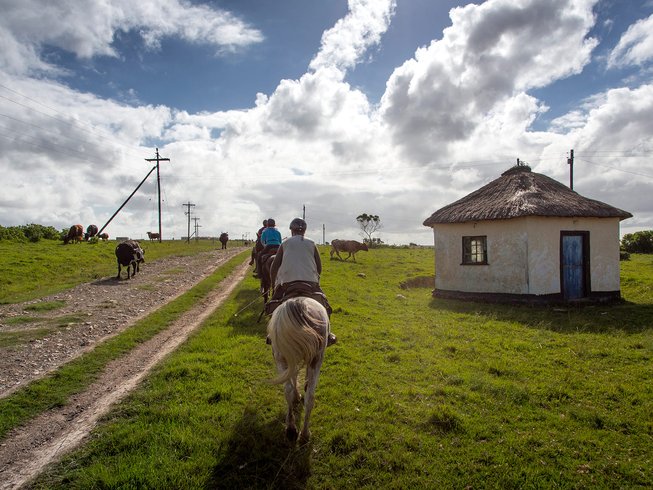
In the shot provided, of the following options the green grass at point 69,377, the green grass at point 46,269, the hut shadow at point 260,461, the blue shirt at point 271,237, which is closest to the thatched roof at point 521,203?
the blue shirt at point 271,237

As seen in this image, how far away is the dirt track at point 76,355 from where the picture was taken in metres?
4.35

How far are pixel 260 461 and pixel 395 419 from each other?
1.95 meters

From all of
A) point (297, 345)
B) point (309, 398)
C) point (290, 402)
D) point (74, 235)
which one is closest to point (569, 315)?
point (309, 398)

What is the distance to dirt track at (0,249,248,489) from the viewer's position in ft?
14.3

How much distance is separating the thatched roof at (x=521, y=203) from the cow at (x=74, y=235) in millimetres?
26044

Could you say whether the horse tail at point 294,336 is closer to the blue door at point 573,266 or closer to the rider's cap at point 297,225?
the rider's cap at point 297,225

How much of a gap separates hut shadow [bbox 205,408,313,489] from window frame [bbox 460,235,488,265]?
13.3 meters

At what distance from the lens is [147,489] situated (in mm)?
3715

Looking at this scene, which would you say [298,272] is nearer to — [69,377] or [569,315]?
[69,377]

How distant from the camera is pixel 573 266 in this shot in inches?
608

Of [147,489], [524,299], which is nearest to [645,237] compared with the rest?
[524,299]

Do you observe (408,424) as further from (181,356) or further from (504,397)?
(181,356)

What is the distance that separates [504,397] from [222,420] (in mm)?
4247

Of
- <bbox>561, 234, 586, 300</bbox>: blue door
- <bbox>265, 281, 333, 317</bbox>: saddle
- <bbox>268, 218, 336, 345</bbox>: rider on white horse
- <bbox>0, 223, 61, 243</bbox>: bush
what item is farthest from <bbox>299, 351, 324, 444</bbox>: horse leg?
<bbox>0, 223, 61, 243</bbox>: bush
